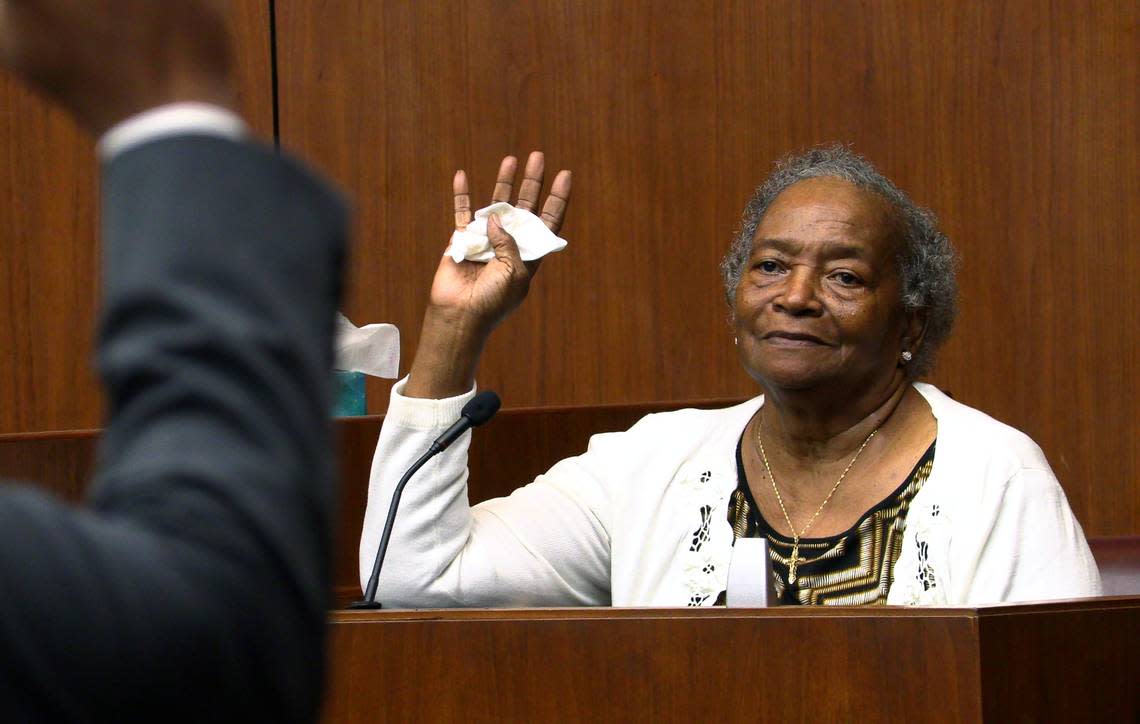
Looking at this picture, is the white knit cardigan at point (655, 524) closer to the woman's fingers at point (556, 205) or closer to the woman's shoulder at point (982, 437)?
the woman's shoulder at point (982, 437)

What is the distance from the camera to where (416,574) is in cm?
227

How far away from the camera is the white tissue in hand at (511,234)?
91.2 inches

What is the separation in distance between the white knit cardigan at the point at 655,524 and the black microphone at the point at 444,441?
57 mm

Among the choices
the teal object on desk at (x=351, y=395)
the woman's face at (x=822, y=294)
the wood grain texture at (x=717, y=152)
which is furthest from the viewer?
the wood grain texture at (x=717, y=152)

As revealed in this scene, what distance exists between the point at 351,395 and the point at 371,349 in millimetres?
272

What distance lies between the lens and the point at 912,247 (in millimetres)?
2465


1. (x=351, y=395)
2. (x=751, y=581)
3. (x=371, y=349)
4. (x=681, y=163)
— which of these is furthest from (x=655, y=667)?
(x=681, y=163)

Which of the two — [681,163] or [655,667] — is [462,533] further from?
[681,163]

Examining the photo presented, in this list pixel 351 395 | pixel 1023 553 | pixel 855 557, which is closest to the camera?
pixel 1023 553

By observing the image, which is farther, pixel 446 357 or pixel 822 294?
pixel 822 294

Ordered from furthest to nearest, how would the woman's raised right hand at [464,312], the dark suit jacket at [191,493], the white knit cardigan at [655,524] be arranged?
1. the woman's raised right hand at [464,312]
2. the white knit cardigan at [655,524]
3. the dark suit jacket at [191,493]

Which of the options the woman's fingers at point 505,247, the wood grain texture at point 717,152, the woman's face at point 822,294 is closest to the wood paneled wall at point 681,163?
the wood grain texture at point 717,152

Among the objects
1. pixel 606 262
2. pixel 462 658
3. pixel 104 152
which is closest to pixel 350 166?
pixel 606 262

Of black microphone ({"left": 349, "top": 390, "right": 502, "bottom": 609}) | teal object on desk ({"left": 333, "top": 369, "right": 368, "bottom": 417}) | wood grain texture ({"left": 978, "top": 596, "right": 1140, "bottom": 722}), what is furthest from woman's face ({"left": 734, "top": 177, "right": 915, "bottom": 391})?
wood grain texture ({"left": 978, "top": 596, "right": 1140, "bottom": 722})
